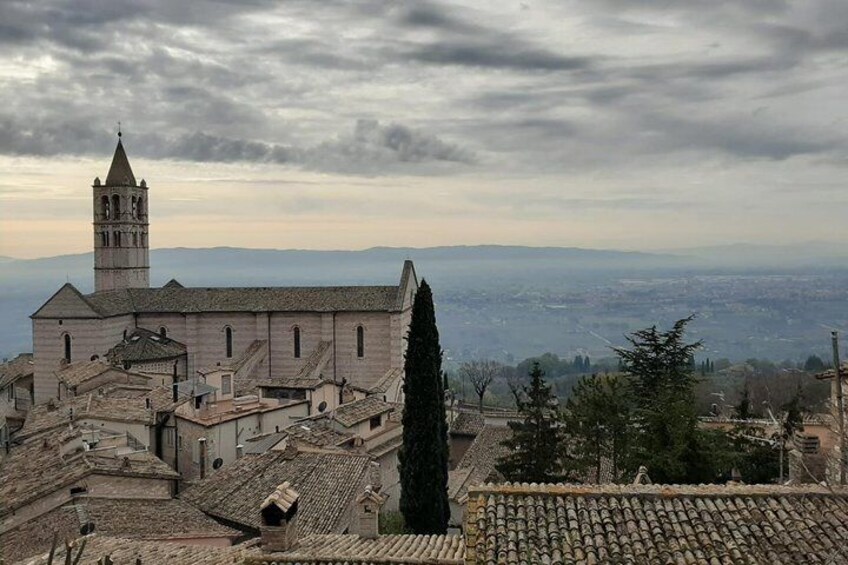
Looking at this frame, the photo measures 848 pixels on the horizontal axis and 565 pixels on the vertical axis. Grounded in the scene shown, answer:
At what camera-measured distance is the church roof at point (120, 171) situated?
52594mm

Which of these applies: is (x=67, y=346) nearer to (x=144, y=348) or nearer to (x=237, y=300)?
(x=144, y=348)

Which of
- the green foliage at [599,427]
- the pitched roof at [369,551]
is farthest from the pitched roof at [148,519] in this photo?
the green foliage at [599,427]

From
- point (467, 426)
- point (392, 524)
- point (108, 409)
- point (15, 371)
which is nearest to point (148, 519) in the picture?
point (392, 524)

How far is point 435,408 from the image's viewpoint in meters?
22.3

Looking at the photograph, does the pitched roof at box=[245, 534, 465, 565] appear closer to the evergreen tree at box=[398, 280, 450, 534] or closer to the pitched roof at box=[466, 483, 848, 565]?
the pitched roof at box=[466, 483, 848, 565]

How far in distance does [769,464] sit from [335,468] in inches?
482

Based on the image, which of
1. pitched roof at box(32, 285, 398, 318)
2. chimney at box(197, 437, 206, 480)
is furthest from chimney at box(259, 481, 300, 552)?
pitched roof at box(32, 285, 398, 318)

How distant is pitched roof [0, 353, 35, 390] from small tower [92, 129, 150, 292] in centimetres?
788

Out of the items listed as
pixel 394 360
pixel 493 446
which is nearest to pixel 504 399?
pixel 394 360

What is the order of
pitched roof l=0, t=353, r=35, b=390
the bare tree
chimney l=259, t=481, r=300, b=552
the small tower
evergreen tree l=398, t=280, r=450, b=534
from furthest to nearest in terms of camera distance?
the small tower
the bare tree
pitched roof l=0, t=353, r=35, b=390
evergreen tree l=398, t=280, r=450, b=534
chimney l=259, t=481, r=300, b=552

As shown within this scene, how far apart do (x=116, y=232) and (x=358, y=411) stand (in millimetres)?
33190

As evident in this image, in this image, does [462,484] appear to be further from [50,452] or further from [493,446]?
[50,452]

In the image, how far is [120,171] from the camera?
5306 centimetres

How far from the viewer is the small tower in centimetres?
5241
